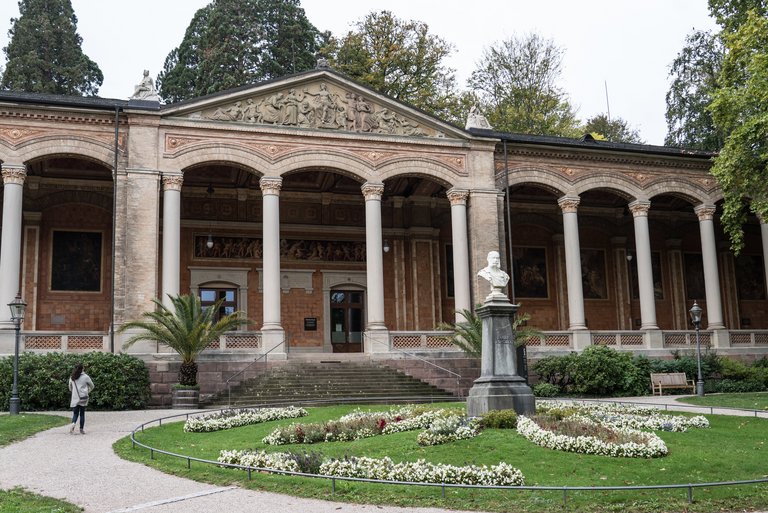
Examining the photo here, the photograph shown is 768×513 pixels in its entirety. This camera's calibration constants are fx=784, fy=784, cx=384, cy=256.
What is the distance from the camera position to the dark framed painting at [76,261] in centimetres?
3120

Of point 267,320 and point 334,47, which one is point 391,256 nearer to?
point 267,320

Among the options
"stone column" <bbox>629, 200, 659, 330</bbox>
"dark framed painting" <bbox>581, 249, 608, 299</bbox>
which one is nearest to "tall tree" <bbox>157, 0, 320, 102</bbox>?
"dark framed painting" <bbox>581, 249, 608, 299</bbox>

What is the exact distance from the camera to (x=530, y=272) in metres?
38.1

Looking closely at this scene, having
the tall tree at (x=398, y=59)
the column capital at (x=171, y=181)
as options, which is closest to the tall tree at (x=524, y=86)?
the tall tree at (x=398, y=59)

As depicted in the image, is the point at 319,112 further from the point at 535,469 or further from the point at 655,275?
the point at 535,469

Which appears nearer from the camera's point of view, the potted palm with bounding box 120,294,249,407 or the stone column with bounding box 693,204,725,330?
the potted palm with bounding box 120,294,249,407

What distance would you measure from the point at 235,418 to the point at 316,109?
50.3 ft

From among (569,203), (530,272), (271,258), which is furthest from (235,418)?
(530,272)

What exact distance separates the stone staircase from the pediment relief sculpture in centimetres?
903

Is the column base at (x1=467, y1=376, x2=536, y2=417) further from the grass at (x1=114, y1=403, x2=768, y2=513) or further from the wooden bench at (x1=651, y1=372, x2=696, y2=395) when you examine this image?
the wooden bench at (x1=651, y1=372, x2=696, y2=395)

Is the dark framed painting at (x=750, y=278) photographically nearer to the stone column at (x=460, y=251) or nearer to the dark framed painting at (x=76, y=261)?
the stone column at (x=460, y=251)

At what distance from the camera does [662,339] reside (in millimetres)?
32062

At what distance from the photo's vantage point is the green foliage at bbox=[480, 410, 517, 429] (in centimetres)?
1377

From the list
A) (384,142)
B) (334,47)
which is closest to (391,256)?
(384,142)
